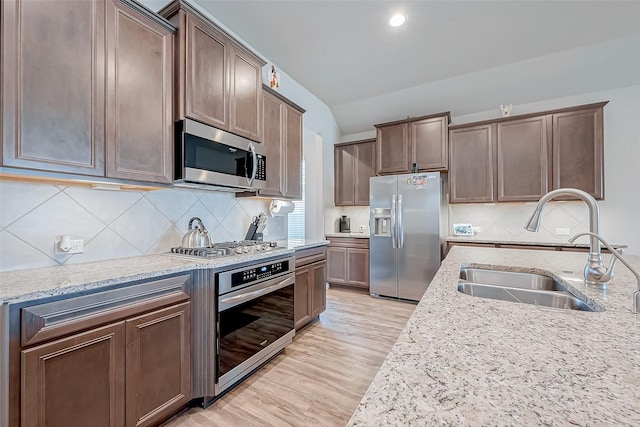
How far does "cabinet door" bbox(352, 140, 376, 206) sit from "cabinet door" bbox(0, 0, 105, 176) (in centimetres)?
355

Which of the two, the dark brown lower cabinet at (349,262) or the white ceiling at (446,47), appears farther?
the dark brown lower cabinet at (349,262)

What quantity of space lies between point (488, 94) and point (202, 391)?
4.55 metres

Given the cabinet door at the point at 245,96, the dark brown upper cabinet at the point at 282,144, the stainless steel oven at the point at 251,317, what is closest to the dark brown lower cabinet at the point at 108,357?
the stainless steel oven at the point at 251,317

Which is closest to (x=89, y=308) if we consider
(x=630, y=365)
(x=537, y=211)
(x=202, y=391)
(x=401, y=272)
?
(x=202, y=391)

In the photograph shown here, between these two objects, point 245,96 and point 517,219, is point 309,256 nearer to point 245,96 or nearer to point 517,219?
point 245,96

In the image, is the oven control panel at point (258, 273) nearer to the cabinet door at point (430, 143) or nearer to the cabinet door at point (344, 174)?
the cabinet door at point (344, 174)

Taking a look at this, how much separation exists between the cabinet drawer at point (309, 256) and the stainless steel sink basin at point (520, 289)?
56.0 inches

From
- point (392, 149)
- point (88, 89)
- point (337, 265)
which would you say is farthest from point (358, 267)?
point (88, 89)

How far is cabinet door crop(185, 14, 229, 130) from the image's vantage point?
5.98 feet

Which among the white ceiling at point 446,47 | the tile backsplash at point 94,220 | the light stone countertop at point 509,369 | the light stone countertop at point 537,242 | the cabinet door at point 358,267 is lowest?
the cabinet door at point 358,267

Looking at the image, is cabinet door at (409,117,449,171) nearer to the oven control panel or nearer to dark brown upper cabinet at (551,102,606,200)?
→ dark brown upper cabinet at (551,102,606,200)

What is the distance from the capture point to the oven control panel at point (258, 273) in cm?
177

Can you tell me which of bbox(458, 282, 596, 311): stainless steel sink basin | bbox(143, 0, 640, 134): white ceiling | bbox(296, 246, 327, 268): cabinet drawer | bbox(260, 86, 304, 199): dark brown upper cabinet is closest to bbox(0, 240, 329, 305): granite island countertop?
bbox(296, 246, 327, 268): cabinet drawer

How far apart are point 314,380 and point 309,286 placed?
91 cm
